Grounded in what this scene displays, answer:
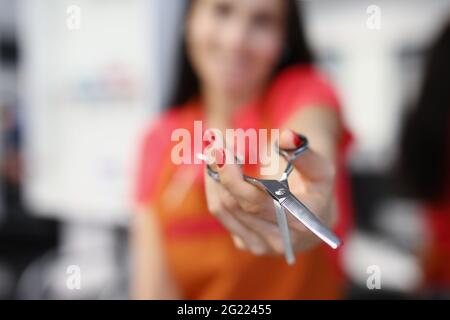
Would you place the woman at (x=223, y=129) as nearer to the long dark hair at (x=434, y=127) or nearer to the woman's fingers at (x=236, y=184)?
the woman's fingers at (x=236, y=184)

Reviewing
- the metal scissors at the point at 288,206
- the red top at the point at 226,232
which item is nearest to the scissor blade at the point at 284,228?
the metal scissors at the point at 288,206

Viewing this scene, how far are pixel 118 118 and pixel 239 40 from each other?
881 millimetres

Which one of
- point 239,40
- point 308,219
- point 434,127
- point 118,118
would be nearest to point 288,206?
point 308,219

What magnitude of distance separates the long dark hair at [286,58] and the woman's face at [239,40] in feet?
0.04

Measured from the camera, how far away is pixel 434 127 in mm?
787

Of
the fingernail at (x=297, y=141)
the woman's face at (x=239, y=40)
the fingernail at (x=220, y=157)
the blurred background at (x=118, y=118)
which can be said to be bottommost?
the blurred background at (x=118, y=118)

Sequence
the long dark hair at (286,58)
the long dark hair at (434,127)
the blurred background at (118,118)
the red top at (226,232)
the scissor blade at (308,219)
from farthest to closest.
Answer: the blurred background at (118,118) < the long dark hair at (434,127) < the long dark hair at (286,58) < the red top at (226,232) < the scissor blade at (308,219)

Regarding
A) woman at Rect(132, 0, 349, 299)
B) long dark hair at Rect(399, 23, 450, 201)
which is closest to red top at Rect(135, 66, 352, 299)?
woman at Rect(132, 0, 349, 299)

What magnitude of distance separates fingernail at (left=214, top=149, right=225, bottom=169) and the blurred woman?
1.97 feet

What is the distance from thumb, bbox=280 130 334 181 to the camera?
0.27 m

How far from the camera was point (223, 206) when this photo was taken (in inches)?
10.6

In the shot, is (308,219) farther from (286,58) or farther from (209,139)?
(286,58)

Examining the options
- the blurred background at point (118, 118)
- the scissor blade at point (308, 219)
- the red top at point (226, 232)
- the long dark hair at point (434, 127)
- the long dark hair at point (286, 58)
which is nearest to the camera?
the scissor blade at point (308, 219)

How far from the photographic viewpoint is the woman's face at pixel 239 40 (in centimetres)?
48
